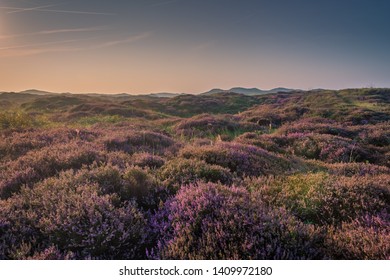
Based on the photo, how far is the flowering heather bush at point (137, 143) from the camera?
8.42 meters

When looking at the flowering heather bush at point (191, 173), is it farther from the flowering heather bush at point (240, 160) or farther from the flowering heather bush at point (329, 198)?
the flowering heather bush at point (240, 160)

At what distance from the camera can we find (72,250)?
3.39 meters

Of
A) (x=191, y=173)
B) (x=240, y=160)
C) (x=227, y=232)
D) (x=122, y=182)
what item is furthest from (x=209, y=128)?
(x=227, y=232)

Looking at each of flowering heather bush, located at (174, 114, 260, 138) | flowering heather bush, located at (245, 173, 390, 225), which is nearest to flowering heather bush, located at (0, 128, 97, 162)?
flowering heather bush, located at (174, 114, 260, 138)

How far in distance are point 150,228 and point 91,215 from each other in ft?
2.53

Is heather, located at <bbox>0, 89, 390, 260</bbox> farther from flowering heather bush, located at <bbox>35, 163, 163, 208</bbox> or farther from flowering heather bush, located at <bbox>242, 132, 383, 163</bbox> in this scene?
flowering heather bush, located at <bbox>242, 132, 383, 163</bbox>

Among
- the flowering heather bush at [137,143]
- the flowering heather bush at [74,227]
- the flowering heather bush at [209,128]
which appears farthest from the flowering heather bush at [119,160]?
the flowering heather bush at [209,128]

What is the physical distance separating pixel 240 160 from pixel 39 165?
14.7ft

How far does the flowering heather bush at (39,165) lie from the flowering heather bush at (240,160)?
7.81ft

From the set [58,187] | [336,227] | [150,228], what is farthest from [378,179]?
[58,187]

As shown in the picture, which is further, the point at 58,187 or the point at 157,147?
the point at 157,147

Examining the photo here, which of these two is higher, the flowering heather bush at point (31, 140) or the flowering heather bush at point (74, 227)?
the flowering heather bush at point (31, 140)

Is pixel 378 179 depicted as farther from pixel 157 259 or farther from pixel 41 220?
pixel 41 220

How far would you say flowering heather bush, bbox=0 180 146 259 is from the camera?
10.9 ft
